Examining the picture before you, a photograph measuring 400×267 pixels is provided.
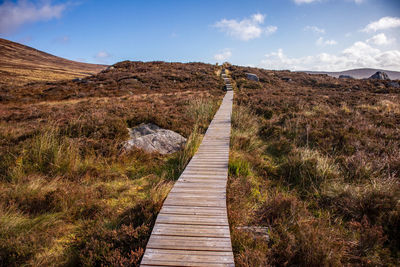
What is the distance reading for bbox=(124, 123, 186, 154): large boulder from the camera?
6541mm

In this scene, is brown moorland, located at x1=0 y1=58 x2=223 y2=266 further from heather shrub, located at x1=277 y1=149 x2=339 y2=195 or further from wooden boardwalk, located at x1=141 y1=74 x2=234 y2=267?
heather shrub, located at x1=277 y1=149 x2=339 y2=195

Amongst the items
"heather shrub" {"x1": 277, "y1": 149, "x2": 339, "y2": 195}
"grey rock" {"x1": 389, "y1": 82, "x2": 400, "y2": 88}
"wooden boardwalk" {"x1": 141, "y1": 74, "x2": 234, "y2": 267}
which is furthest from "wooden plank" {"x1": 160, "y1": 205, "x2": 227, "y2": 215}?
"grey rock" {"x1": 389, "y1": 82, "x2": 400, "y2": 88}

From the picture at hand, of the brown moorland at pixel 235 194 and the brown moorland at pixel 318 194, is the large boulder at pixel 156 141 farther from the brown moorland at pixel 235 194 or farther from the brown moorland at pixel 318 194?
the brown moorland at pixel 318 194

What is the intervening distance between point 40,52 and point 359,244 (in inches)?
5433

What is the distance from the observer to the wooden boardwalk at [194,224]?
8.23 ft

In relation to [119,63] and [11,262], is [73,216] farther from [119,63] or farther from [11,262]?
[119,63]

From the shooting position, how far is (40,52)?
99.5m

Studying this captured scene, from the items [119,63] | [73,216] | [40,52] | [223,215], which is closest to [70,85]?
[119,63]

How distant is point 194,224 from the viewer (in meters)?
3.13

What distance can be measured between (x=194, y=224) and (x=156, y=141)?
4.24m

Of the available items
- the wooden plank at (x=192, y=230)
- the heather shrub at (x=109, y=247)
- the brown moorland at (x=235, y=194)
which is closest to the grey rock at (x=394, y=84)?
the brown moorland at (x=235, y=194)

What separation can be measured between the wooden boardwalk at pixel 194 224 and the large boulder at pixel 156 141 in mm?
1764

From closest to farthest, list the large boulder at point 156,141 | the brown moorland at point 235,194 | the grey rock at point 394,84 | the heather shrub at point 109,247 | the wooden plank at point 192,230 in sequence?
the heather shrub at point 109,247, the brown moorland at point 235,194, the wooden plank at point 192,230, the large boulder at point 156,141, the grey rock at point 394,84

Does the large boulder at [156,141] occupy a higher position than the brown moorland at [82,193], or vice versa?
the large boulder at [156,141]
